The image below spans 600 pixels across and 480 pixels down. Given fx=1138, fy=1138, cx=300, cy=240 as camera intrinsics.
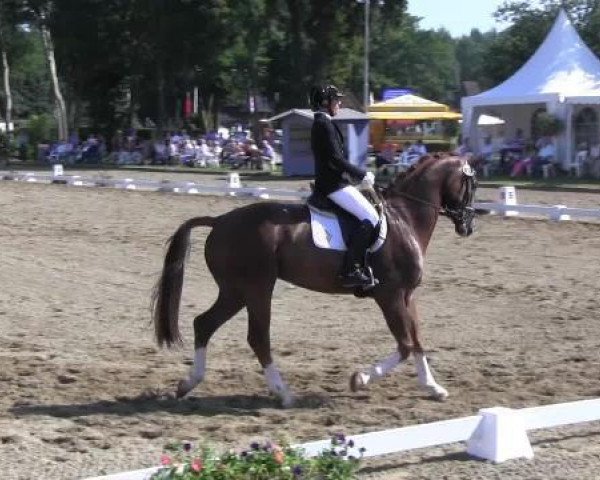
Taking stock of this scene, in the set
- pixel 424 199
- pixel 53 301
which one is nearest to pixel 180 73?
pixel 53 301

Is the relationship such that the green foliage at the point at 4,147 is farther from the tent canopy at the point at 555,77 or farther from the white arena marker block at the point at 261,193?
the white arena marker block at the point at 261,193

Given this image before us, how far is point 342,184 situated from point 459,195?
119 centimetres

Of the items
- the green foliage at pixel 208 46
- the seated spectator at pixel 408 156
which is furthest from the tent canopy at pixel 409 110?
the seated spectator at pixel 408 156

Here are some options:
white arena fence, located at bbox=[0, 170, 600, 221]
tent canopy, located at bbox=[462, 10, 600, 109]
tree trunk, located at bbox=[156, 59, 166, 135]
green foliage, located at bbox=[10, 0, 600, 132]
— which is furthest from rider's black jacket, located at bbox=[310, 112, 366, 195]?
tree trunk, located at bbox=[156, 59, 166, 135]

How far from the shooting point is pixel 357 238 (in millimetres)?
8539

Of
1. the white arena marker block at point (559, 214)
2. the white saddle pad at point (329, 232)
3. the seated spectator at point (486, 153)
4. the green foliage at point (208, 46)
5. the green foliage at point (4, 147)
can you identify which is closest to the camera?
the white saddle pad at point (329, 232)

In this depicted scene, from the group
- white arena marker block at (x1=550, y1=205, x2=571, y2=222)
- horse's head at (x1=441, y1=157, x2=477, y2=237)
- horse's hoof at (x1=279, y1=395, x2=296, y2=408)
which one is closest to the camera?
horse's hoof at (x1=279, y1=395, x2=296, y2=408)

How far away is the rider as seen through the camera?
27.9 ft

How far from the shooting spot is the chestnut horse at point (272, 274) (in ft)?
27.9

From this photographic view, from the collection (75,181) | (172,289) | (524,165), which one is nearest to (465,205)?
(172,289)

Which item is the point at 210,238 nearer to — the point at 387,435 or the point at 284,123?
the point at 387,435

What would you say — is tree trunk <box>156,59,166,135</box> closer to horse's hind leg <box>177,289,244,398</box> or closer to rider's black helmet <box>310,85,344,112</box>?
rider's black helmet <box>310,85,344,112</box>

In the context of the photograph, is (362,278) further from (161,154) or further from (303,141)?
(161,154)

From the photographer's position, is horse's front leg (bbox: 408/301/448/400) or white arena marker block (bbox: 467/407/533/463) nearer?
white arena marker block (bbox: 467/407/533/463)
